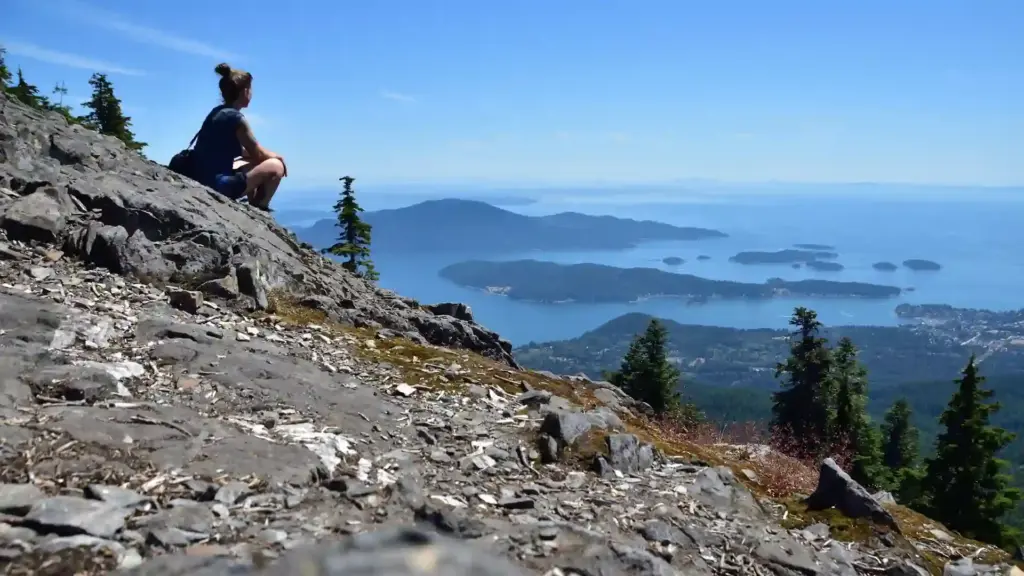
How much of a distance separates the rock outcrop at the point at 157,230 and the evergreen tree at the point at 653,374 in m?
27.7

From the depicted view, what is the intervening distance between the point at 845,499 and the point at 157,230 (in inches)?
453

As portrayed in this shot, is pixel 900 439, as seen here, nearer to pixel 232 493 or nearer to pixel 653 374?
pixel 653 374

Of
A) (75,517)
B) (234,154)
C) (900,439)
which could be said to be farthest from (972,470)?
(75,517)

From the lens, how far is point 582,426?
8352 millimetres

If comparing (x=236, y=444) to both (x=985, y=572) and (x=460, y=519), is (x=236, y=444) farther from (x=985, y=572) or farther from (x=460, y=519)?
(x=985, y=572)

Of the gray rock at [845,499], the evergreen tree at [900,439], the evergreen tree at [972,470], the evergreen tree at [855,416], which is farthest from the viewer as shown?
the evergreen tree at [900,439]

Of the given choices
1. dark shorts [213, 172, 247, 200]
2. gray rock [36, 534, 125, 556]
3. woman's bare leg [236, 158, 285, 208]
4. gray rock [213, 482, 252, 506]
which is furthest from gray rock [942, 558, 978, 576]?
dark shorts [213, 172, 247, 200]

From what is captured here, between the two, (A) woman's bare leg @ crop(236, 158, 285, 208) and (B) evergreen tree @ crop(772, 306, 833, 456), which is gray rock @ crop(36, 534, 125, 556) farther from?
(B) evergreen tree @ crop(772, 306, 833, 456)

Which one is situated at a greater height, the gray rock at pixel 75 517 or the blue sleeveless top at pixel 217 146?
the blue sleeveless top at pixel 217 146

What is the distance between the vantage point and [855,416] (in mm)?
40781

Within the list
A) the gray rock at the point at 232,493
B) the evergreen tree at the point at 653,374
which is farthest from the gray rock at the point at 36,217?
the evergreen tree at the point at 653,374

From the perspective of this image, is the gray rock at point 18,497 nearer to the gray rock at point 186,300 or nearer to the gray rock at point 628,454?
the gray rock at point 186,300

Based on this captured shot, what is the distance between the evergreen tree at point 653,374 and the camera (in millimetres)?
41281

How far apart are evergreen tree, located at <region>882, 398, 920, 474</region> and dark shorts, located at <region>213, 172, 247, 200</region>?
63.1 meters
